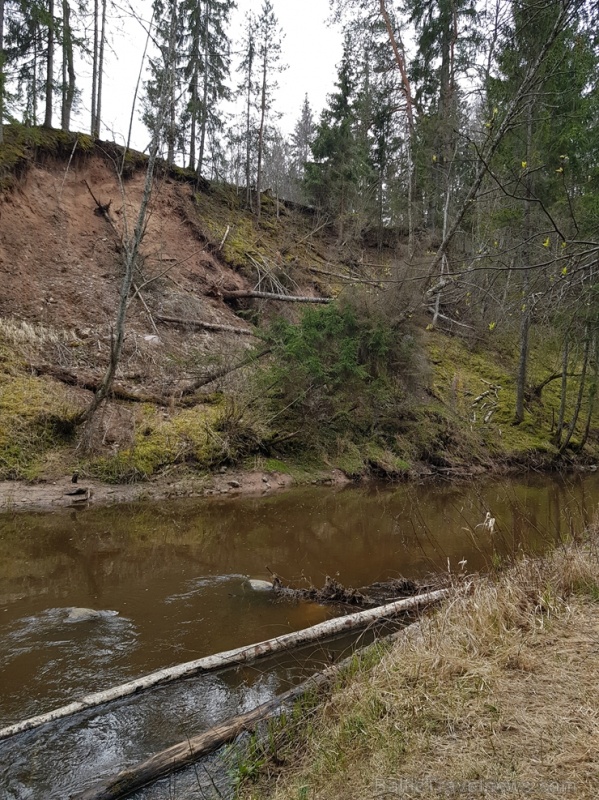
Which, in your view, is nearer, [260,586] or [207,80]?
[260,586]

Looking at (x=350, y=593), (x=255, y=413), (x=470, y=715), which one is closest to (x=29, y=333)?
(x=255, y=413)

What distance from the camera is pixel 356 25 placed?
62.3 ft

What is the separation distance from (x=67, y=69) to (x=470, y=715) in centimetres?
2319

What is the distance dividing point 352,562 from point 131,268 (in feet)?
21.7

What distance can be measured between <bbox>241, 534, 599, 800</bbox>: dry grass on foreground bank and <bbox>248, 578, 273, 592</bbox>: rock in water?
7.19 feet

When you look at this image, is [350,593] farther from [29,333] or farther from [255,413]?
[29,333]

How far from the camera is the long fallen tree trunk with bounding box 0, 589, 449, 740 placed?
9.81ft

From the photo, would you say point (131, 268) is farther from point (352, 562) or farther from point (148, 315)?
point (352, 562)

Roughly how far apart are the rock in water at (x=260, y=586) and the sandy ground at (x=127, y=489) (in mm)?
4162

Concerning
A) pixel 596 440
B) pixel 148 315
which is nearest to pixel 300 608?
pixel 148 315

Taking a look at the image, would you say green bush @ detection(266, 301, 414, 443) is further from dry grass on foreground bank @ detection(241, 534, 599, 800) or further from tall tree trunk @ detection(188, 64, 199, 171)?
tall tree trunk @ detection(188, 64, 199, 171)

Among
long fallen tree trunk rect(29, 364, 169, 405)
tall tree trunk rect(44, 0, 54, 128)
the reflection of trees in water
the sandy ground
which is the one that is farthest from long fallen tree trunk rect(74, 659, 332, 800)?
tall tree trunk rect(44, 0, 54, 128)

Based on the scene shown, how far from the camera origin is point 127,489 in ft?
29.8

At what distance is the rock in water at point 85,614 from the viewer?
463 centimetres
